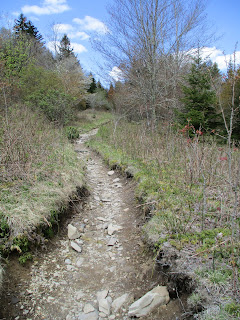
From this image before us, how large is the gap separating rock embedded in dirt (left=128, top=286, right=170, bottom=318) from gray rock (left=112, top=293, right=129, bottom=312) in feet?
0.55

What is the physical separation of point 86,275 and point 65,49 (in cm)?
3180

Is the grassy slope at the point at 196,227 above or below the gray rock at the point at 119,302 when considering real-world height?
above

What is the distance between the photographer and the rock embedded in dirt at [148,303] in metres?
2.27

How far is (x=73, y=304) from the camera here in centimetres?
252

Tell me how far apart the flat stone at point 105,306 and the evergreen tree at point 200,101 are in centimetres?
787

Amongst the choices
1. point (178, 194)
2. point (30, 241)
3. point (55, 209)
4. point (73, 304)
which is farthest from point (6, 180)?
point (178, 194)

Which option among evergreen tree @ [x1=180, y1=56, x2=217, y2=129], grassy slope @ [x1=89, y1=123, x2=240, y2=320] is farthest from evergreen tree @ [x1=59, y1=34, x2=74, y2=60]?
grassy slope @ [x1=89, y1=123, x2=240, y2=320]

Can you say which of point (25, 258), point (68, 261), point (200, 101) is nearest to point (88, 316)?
point (68, 261)

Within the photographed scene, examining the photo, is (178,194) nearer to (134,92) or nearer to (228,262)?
(228,262)

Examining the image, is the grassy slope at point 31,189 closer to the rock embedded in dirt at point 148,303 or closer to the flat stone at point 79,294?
the flat stone at point 79,294

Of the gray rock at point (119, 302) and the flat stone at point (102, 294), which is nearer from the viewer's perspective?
the gray rock at point (119, 302)

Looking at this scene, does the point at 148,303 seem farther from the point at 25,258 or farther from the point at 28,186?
the point at 28,186

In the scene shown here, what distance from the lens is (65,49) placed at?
29.7 metres

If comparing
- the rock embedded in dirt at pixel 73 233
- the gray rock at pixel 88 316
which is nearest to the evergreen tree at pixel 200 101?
the rock embedded in dirt at pixel 73 233
